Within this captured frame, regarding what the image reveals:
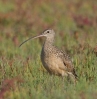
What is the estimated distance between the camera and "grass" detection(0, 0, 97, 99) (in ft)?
23.9

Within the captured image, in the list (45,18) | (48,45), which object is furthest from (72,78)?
(45,18)

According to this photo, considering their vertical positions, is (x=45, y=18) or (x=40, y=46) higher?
(x=45, y=18)

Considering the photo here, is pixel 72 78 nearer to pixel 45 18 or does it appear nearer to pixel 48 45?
pixel 48 45

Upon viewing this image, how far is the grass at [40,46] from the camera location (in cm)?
729

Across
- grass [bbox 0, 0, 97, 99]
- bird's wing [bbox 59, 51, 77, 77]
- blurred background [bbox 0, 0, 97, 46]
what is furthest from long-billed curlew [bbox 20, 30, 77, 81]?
blurred background [bbox 0, 0, 97, 46]

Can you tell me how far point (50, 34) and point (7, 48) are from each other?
266 cm

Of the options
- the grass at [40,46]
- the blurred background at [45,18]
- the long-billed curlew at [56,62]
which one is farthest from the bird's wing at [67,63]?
the blurred background at [45,18]

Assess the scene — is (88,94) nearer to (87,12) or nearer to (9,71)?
(9,71)

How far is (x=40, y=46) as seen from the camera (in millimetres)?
12289

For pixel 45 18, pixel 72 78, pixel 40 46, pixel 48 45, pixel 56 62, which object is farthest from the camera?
pixel 45 18

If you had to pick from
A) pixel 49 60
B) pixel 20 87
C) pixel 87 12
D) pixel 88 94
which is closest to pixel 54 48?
pixel 49 60

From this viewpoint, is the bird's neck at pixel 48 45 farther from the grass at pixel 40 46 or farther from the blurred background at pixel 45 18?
the blurred background at pixel 45 18

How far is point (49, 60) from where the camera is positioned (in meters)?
8.93

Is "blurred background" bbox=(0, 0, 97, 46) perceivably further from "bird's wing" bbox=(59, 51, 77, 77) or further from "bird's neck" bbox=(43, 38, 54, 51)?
"bird's wing" bbox=(59, 51, 77, 77)
